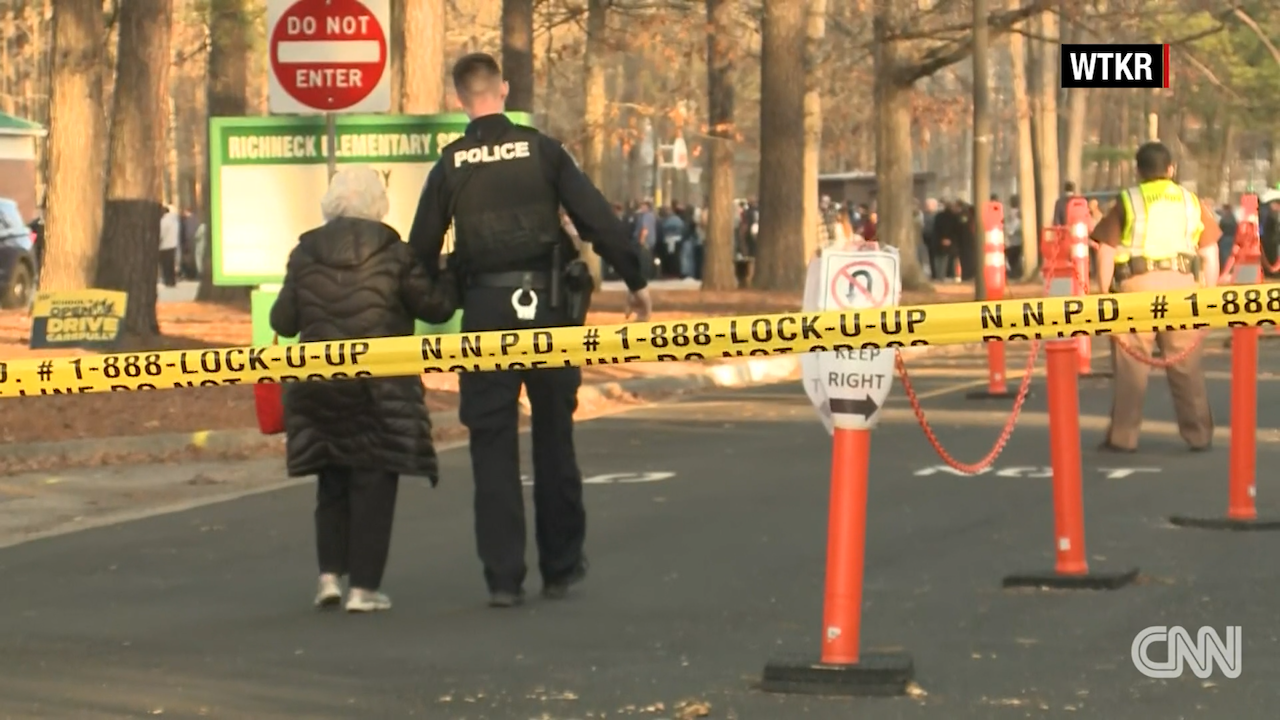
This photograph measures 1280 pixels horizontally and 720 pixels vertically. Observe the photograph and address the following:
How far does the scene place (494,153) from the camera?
30.2 ft

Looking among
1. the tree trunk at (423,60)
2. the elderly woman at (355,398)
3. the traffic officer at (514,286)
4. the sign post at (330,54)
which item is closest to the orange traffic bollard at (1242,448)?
the traffic officer at (514,286)

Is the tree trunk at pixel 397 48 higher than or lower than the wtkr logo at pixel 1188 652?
higher

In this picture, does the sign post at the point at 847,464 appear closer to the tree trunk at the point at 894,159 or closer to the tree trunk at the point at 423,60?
the tree trunk at the point at 423,60

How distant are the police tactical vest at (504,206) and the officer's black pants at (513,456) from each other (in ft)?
0.48

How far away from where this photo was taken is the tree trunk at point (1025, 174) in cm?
4791

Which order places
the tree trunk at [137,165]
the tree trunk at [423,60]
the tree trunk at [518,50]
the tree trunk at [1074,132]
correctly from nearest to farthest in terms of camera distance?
the tree trunk at [423,60]
the tree trunk at [137,165]
the tree trunk at [518,50]
the tree trunk at [1074,132]

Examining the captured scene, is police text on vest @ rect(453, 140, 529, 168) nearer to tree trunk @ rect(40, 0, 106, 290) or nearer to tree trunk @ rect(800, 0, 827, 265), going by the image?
tree trunk @ rect(40, 0, 106, 290)

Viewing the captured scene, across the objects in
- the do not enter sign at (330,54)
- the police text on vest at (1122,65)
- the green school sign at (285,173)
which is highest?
the police text on vest at (1122,65)

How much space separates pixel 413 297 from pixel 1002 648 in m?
2.67

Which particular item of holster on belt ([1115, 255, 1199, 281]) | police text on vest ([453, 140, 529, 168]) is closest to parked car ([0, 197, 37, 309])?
holster on belt ([1115, 255, 1199, 281])

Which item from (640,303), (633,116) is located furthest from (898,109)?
(640,303)

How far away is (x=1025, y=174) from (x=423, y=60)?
29196 millimetres

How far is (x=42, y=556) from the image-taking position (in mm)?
10883

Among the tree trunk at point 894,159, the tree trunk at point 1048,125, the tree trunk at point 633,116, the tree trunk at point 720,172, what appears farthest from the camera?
the tree trunk at point 1048,125
